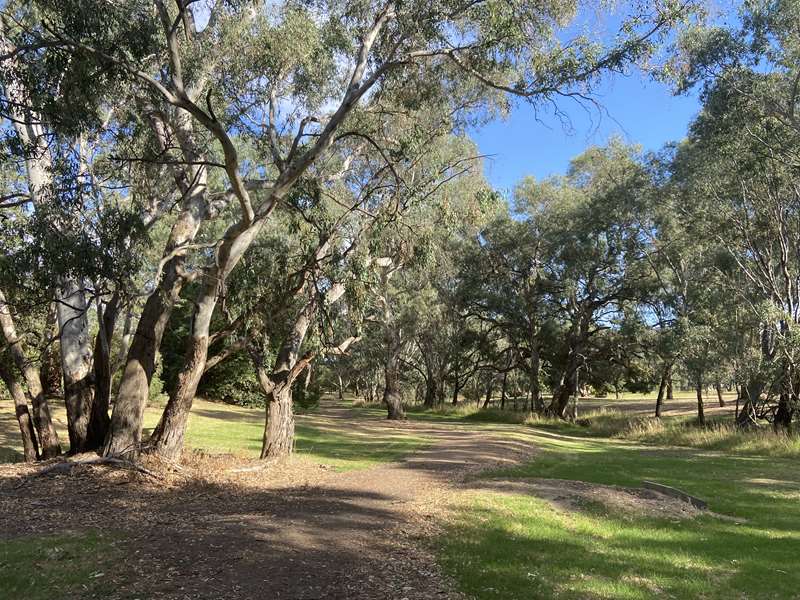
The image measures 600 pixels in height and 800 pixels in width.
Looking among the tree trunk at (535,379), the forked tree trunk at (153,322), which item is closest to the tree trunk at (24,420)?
the forked tree trunk at (153,322)

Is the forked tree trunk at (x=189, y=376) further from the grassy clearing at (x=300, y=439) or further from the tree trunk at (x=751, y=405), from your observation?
the tree trunk at (x=751, y=405)

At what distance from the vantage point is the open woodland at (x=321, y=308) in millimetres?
6129

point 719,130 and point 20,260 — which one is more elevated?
point 719,130

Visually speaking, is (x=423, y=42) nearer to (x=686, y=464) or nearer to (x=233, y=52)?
(x=233, y=52)

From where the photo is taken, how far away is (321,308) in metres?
11.8

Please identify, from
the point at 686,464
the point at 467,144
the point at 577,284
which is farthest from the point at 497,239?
the point at 686,464

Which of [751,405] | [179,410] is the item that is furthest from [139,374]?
[751,405]

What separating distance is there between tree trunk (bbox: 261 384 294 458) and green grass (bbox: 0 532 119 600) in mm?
6334

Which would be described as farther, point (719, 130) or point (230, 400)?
point (230, 400)

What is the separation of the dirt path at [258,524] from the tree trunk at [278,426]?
26.1 inches

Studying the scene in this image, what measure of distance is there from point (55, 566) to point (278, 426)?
7645 millimetres

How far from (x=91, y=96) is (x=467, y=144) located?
11.6 m

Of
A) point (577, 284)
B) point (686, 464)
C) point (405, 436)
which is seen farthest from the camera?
point (577, 284)

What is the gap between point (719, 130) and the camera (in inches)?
688
